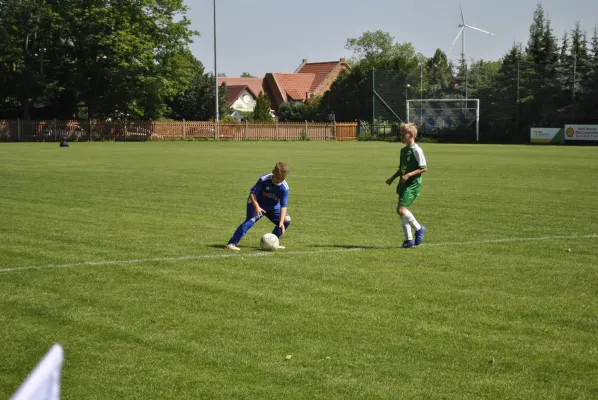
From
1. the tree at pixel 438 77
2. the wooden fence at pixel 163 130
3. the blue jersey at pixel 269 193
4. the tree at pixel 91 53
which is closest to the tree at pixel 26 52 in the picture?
the tree at pixel 91 53

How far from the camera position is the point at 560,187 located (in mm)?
20484

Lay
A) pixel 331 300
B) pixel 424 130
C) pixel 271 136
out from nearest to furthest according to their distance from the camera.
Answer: pixel 331 300 → pixel 424 130 → pixel 271 136

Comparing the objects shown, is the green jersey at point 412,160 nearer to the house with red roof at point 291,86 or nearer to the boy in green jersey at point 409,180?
the boy in green jersey at point 409,180

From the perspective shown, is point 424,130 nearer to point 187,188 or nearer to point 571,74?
point 571,74

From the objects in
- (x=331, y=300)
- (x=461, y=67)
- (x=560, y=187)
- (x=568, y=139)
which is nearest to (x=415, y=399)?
(x=331, y=300)

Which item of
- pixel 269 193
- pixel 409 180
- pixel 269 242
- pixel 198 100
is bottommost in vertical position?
pixel 269 242

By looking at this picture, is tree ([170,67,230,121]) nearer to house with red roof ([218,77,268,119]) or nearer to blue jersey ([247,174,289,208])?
house with red roof ([218,77,268,119])

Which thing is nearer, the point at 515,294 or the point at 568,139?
the point at 515,294

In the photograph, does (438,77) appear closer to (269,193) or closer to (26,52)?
(26,52)

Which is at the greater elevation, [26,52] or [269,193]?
[26,52]

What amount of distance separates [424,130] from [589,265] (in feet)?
165

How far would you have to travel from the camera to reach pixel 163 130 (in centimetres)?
6569

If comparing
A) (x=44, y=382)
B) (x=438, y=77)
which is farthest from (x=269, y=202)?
(x=438, y=77)

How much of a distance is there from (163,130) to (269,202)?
5605 centimetres
